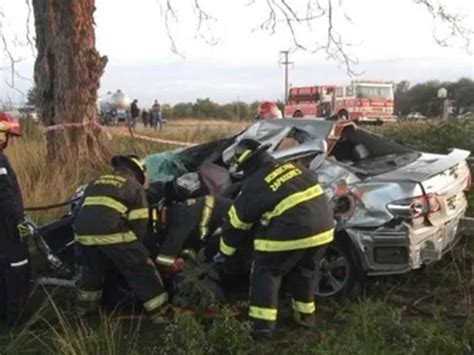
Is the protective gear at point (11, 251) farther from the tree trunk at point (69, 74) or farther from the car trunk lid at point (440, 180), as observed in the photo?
the tree trunk at point (69, 74)

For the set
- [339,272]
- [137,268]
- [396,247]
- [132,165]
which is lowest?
[339,272]

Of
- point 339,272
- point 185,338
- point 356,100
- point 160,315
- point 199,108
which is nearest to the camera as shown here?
point 185,338

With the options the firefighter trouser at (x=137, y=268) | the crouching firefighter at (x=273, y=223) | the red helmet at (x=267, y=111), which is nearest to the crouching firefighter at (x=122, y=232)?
the firefighter trouser at (x=137, y=268)

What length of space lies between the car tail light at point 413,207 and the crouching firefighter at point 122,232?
5.88 ft

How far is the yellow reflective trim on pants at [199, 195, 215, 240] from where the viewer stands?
5340 millimetres

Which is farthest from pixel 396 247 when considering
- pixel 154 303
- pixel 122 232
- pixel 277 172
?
pixel 122 232

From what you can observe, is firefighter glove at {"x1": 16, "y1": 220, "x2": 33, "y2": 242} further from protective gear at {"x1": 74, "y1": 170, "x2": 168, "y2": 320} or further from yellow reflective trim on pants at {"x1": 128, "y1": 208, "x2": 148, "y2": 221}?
yellow reflective trim on pants at {"x1": 128, "y1": 208, "x2": 148, "y2": 221}

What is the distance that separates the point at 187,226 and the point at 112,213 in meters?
0.60

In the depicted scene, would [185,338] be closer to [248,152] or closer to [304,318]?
[304,318]

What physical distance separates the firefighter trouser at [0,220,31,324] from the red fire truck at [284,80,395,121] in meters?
32.4

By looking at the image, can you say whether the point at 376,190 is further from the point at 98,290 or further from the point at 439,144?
the point at 439,144

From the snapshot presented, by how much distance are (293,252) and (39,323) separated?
6.55 ft

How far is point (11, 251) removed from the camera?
5.24m

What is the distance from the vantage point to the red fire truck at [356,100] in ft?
124
